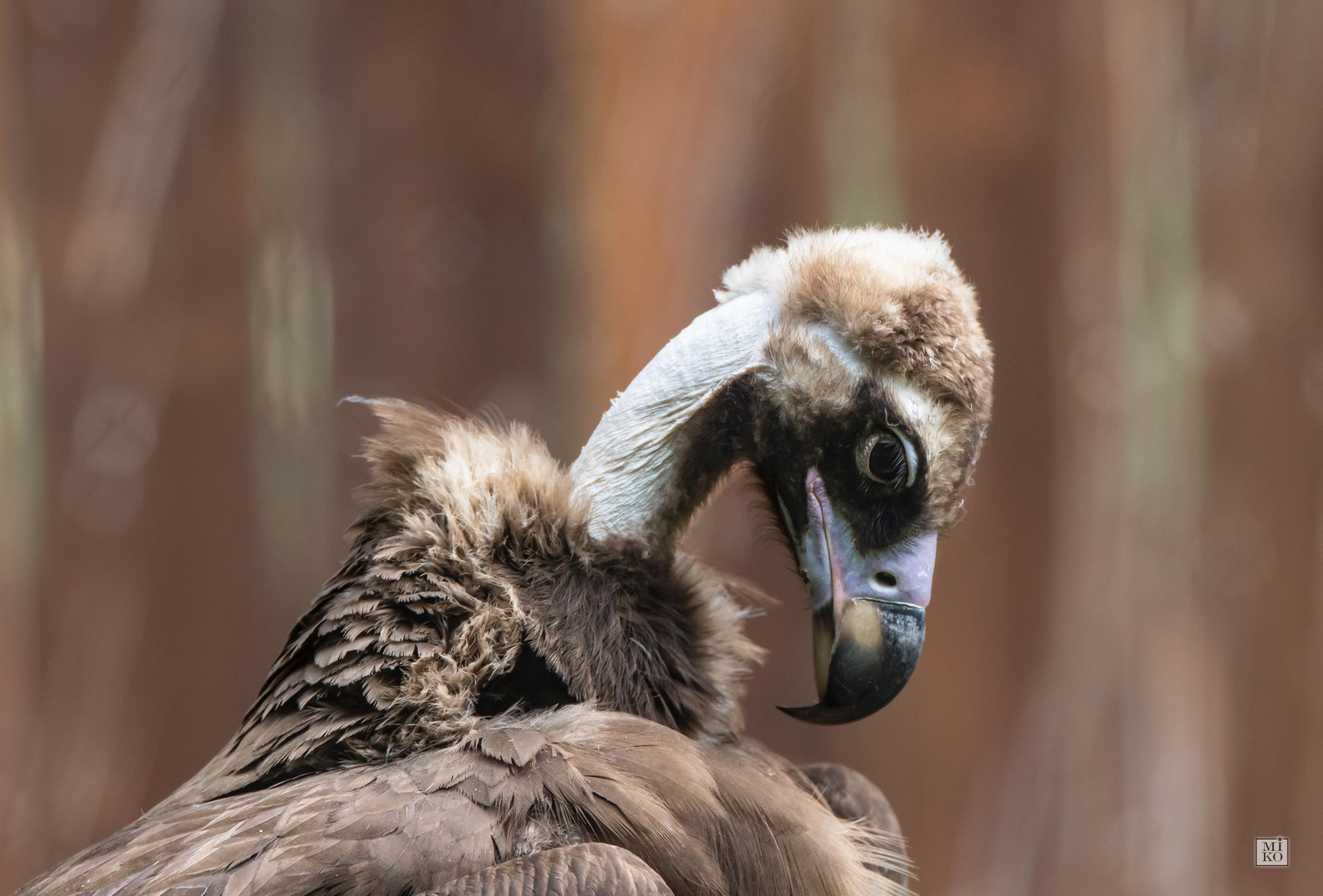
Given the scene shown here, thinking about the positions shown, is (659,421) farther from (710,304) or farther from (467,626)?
(710,304)

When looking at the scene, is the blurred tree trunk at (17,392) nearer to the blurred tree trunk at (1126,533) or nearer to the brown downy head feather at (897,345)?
the brown downy head feather at (897,345)

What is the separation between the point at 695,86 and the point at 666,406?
146 cm

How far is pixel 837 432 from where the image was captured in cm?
111

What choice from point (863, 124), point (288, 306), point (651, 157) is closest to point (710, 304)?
point (651, 157)

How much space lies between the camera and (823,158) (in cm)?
232

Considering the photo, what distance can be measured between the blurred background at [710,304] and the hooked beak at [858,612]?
113cm

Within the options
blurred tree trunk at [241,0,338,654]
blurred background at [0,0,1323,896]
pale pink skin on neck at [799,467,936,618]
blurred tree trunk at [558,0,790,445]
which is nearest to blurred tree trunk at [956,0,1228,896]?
blurred background at [0,0,1323,896]

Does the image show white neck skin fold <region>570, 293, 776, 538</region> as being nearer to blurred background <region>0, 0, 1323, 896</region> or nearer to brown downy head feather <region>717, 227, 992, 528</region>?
brown downy head feather <region>717, 227, 992, 528</region>

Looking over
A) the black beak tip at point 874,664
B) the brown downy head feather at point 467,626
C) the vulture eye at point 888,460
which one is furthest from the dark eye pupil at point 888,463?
the brown downy head feather at point 467,626

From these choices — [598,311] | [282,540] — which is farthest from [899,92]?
[282,540]

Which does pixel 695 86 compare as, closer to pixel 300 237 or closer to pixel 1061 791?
pixel 300 237

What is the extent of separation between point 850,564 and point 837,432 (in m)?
0.15

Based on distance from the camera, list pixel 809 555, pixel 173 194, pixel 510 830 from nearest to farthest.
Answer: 1. pixel 510 830
2. pixel 809 555
3. pixel 173 194

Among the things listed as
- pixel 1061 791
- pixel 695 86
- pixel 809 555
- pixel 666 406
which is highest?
pixel 695 86
